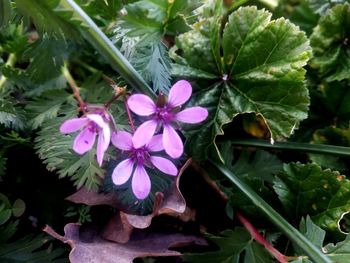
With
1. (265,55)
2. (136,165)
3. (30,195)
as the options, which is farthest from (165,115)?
(30,195)

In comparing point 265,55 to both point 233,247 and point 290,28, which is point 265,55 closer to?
point 290,28

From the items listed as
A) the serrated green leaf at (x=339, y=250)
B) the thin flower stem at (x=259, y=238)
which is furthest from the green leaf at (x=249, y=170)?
the serrated green leaf at (x=339, y=250)

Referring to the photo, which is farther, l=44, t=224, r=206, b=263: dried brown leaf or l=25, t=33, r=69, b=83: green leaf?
l=25, t=33, r=69, b=83: green leaf

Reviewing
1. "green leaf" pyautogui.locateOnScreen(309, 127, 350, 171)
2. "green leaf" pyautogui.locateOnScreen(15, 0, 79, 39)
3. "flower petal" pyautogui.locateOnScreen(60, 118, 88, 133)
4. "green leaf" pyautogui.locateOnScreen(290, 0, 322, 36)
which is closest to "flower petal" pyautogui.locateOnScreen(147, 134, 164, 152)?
"flower petal" pyautogui.locateOnScreen(60, 118, 88, 133)

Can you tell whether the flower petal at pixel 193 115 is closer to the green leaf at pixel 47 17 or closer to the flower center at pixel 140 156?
the flower center at pixel 140 156

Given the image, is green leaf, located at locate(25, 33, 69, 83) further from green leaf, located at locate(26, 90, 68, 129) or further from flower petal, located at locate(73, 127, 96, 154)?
flower petal, located at locate(73, 127, 96, 154)

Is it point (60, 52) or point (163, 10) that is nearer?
point (163, 10)

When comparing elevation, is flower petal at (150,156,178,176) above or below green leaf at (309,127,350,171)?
above
